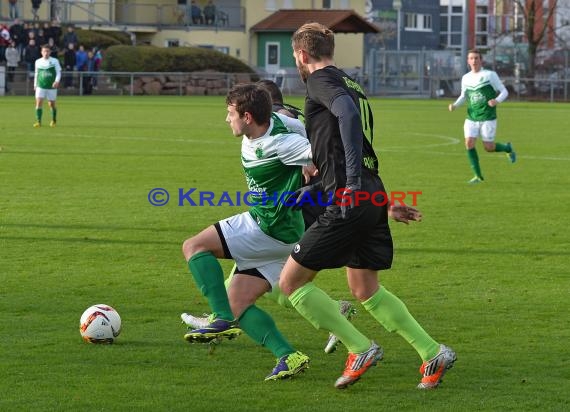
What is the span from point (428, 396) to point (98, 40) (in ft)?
168

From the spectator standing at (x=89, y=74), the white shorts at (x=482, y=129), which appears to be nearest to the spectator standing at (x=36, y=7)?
the spectator standing at (x=89, y=74)

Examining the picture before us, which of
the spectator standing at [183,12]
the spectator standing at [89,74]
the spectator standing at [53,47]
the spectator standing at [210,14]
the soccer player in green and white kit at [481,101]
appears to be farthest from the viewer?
the spectator standing at [210,14]

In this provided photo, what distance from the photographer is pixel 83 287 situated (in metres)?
8.90

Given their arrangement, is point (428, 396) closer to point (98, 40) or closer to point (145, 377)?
point (145, 377)

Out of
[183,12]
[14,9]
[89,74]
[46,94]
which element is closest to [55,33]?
[89,74]

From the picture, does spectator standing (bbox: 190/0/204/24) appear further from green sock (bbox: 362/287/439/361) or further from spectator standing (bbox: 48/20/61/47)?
green sock (bbox: 362/287/439/361)

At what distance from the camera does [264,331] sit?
21.0 ft

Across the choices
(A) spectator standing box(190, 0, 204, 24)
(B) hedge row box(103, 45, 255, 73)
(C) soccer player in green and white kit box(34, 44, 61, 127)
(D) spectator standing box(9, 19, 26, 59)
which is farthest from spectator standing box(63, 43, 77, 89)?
(C) soccer player in green and white kit box(34, 44, 61, 127)

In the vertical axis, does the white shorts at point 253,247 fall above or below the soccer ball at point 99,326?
above

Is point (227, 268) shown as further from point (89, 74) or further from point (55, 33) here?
point (55, 33)

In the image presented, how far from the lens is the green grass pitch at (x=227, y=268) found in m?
6.07

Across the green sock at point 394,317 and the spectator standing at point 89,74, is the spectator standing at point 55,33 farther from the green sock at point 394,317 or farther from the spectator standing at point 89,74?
the green sock at point 394,317

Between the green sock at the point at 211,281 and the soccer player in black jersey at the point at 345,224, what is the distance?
1.59ft

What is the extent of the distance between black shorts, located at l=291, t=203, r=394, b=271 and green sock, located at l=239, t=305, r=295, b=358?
1.62 ft
